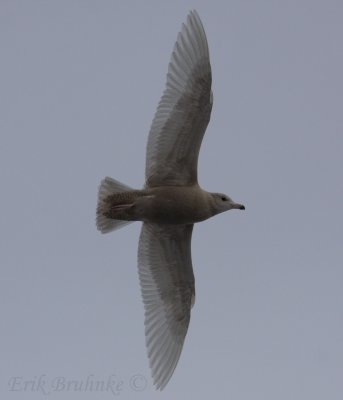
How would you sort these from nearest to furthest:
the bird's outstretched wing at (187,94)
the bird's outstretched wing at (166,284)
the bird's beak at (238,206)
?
1. the bird's outstretched wing at (187,94)
2. the bird's beak at (238,206)
3. the bird's outstretched wing at (166,284)

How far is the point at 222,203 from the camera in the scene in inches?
603

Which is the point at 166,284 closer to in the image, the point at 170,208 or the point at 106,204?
the point at 170,208

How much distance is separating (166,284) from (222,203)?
4.87 ft

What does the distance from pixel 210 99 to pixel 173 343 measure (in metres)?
3.32

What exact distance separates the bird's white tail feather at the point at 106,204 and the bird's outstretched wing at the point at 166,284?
46cm

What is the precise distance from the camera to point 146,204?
49.8 feet

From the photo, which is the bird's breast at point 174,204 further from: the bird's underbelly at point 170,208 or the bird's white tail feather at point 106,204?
the bird's white tail feather at point 106,204

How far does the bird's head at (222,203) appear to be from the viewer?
601 inches

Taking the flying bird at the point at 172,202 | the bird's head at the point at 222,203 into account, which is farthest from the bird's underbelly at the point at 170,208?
the bird's head at the point at 222,203

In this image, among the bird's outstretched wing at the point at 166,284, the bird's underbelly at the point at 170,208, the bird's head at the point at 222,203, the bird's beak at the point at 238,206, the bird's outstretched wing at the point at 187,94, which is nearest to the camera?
the bird's outstretched wing at the point at 187,94

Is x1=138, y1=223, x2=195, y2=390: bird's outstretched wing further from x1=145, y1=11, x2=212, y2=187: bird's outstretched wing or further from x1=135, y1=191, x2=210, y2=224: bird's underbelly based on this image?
x1=145, y1=11, x2=212, y2=187: bird's outstretched wing

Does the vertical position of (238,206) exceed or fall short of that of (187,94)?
it falls short

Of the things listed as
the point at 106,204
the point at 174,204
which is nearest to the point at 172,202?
the point at 174,204

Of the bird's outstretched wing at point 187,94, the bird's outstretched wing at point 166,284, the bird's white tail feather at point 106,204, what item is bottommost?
the bird's outstretched wing at point 166,284
